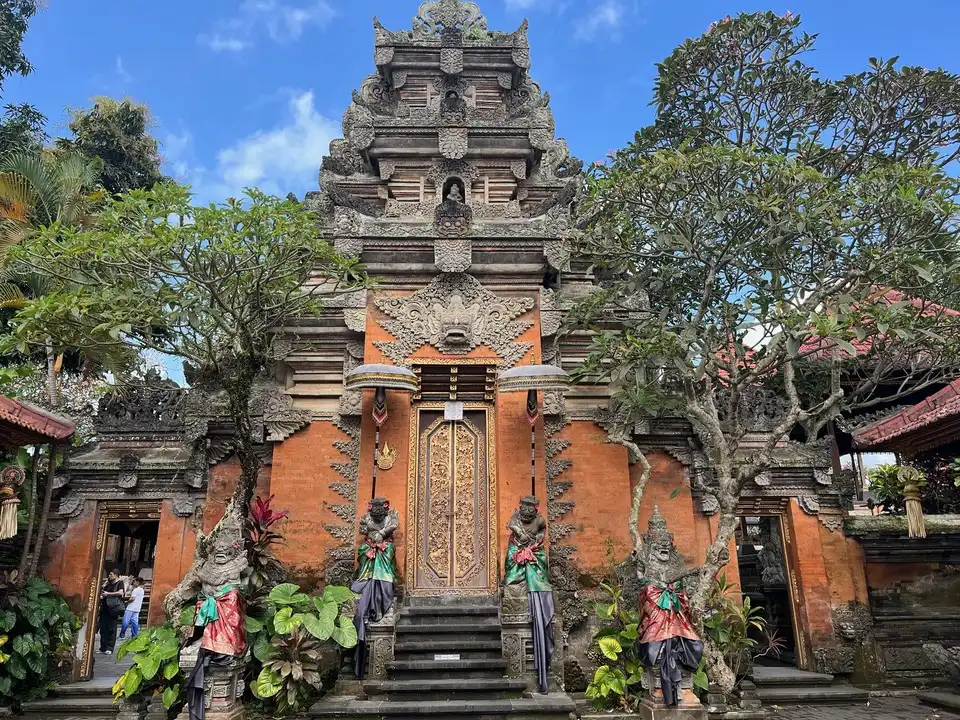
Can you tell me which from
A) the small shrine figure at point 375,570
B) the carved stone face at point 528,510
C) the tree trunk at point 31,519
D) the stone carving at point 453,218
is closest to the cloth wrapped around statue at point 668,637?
the carved stone face at point 528,510

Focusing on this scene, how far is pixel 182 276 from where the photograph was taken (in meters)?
7.21

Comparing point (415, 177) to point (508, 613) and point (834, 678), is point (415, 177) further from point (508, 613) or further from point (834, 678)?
point (834, 678)

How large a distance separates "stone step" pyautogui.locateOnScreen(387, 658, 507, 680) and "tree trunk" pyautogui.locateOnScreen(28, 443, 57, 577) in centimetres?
560

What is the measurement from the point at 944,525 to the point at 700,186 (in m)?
6.78

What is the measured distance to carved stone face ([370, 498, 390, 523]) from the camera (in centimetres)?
779

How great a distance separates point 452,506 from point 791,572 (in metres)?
5.45

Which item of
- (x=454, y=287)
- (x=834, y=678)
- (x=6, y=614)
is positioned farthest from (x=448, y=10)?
(x=834, y=678)

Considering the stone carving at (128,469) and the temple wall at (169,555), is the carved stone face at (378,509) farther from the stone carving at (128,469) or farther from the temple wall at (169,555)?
the stone carving at (128,469)

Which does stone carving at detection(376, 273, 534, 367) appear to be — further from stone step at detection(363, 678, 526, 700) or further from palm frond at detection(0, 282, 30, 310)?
palm frond at detection(0, 282, 30, 310)

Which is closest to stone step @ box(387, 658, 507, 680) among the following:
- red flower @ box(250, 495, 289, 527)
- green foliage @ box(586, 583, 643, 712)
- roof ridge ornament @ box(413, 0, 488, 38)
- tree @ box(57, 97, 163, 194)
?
green foliage @ box(586, 583, 643, 712)

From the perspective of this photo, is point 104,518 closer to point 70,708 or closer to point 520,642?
point 70,708

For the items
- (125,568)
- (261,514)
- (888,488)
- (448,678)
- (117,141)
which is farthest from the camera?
(125,568)

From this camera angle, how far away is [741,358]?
7996 mm

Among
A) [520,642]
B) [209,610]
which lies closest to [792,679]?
[520,642]
